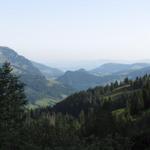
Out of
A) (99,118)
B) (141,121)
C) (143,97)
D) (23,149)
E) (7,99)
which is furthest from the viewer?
(143,97)

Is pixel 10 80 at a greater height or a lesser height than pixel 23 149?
greater

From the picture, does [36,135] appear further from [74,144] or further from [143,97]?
[143,97]

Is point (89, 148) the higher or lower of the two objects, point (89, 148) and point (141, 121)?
the higher

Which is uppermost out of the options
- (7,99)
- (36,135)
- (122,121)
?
(7,99)

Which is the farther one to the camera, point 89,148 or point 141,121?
point 141,121

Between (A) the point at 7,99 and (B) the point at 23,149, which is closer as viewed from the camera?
(B) the point at 23,149

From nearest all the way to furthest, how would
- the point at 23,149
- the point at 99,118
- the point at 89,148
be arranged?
the point at 23,149
the point at 89,148
the point at 99,118

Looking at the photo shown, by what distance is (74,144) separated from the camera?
1640 inches

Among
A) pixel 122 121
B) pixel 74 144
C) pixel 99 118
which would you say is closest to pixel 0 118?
pixel 74 144

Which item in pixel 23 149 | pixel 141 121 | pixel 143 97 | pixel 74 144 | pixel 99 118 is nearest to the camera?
pixel 23 149

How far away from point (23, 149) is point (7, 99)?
16019 millimetres

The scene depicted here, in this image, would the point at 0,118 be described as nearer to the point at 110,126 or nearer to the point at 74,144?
the point at 74,144

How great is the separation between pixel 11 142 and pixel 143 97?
123892mm

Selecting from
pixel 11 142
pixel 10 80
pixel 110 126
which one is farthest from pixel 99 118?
pixel 11 142
